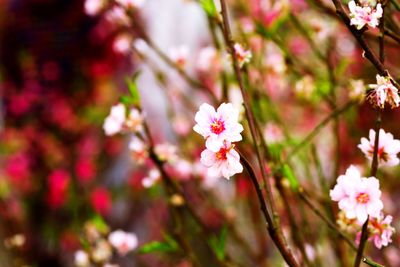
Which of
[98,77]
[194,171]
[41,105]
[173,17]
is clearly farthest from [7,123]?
[194,171]

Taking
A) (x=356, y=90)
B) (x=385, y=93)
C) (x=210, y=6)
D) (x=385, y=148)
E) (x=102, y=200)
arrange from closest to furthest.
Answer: (x=385, y=93), (x=385, y=148), (x=210, y=6), (x=356, y=90), (x=102, y=200)

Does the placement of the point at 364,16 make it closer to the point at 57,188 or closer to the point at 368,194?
the point at 368,194

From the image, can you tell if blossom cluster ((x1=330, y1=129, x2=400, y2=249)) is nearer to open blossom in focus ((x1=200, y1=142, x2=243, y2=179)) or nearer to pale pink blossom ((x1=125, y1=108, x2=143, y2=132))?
open blossom in focus ((x1=200, y1=142, x2=243, y2=179))

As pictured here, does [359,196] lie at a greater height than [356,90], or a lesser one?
lesser

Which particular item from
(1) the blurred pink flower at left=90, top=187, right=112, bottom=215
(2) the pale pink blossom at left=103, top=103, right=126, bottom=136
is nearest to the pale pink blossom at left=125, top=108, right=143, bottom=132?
(2) the pale pink blossom at left=103, top=103, right=126, bottom=136

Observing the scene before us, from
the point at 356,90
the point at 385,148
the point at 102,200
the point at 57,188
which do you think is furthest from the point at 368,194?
the point at 57,188

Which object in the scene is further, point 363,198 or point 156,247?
point 156,247

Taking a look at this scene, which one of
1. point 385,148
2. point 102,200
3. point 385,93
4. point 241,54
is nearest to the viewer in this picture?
point 385,93
